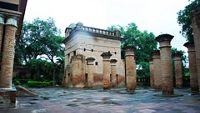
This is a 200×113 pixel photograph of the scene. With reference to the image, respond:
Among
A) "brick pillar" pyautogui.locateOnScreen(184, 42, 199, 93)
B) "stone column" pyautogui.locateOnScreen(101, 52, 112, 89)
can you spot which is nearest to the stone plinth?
"stone column" pyautogui.locateOnScreen(101, 52, 112, 89)

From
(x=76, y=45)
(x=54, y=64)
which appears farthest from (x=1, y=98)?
(x=54, y=64)

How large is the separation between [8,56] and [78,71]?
64.0ft

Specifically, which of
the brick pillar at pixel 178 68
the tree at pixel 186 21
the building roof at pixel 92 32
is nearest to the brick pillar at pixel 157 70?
the brick pillar at pixel 178 68

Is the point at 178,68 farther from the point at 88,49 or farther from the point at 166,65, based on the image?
the point at 88,49

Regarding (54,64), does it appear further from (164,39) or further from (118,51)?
(164,39)

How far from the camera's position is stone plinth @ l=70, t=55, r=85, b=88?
2780 centimetres

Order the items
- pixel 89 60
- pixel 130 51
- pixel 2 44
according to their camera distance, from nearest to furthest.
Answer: pixel 2 44 → pixel 130 51 → pixel 89 60

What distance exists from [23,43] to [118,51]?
2038cm

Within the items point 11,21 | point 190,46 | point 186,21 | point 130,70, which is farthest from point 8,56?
point 186,21

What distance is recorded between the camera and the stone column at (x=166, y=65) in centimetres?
1222

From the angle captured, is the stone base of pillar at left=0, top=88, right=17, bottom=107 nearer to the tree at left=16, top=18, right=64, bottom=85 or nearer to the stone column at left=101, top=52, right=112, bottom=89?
the stone column at left=101, top=52, right=112, bottom=89

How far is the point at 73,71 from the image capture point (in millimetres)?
28188

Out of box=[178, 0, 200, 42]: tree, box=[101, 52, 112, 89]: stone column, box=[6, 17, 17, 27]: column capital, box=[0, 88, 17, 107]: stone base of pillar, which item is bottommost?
box=[0, 88, 17, 107]: stone base of pillar

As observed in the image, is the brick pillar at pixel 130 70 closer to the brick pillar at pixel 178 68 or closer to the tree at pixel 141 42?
the brick pillar at pixel 178 68
